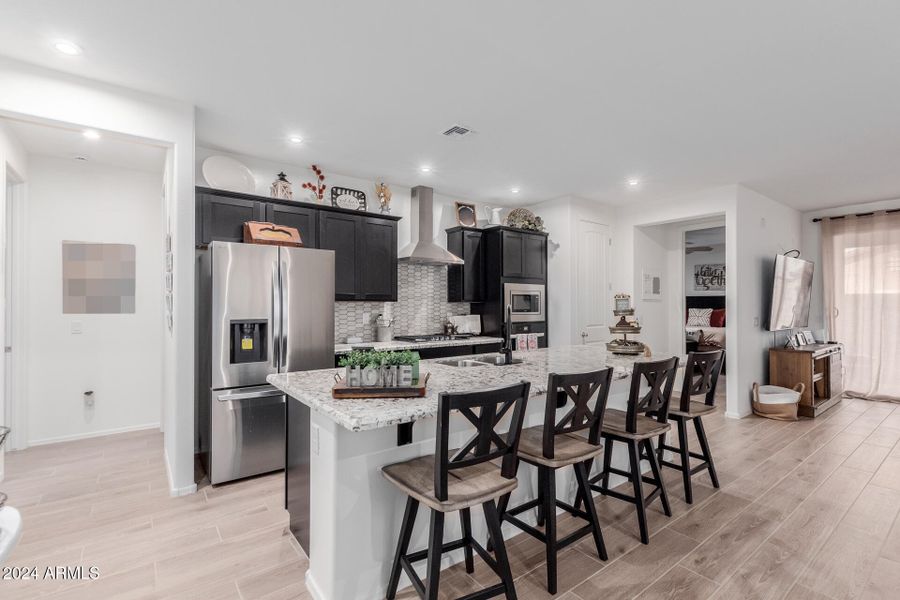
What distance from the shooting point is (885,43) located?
2.31m

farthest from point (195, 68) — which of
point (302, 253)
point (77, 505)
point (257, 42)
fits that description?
point (77, 505)

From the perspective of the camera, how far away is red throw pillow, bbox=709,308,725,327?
8367 millimetres

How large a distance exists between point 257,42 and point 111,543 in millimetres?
2826

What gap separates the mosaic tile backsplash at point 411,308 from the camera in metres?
4.75

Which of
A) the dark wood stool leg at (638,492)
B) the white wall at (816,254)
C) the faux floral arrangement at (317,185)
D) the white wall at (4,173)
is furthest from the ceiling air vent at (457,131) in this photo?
the white wall at (816,254)

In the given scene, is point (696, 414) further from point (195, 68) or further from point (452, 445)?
point (195, 68)

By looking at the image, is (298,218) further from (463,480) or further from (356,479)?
(463,480)

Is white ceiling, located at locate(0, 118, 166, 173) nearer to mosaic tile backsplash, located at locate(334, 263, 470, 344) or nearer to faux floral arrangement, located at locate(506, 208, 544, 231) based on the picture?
mosaic tile backsplash, located at locate(334, 263, 470, 344)

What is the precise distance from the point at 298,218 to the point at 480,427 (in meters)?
3.18

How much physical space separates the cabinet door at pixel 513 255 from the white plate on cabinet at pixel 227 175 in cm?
288

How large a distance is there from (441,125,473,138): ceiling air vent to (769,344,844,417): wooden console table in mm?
4914

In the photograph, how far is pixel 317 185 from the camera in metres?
4.54

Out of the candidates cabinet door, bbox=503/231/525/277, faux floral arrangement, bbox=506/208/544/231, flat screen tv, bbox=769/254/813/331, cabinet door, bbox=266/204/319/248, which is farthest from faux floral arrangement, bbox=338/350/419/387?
flat screen tv, bbox=769/254/813/331

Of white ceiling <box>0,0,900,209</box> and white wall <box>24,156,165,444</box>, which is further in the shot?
white wall <box>24,156,165,444</box>
